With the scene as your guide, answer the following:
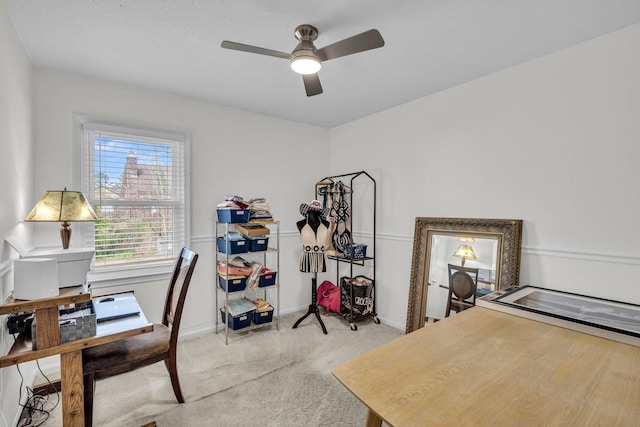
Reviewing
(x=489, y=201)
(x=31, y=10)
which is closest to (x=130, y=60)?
(x=31, y=10)

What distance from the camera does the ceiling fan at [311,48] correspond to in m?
1.59

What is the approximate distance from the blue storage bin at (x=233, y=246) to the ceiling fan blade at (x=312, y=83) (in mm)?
1585

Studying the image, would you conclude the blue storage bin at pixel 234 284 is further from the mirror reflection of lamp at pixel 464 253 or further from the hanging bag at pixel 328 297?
the mirror reflection of lamp at pixel 464 253

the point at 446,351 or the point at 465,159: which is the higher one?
the point at 465,159

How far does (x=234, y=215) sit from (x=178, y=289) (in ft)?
3.21

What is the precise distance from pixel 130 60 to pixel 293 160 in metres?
1.97

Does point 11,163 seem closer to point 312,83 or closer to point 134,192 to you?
point 134,192

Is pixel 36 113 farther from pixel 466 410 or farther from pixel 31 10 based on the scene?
pixel 466 410

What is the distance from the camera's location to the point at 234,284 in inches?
116

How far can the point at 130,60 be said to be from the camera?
7.43 ft

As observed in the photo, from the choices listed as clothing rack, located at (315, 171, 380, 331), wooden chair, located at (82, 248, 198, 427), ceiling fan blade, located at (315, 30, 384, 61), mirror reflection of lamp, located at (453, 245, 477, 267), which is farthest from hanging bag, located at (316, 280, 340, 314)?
ceiling fan blade, located at (315, 30, 384, 61)

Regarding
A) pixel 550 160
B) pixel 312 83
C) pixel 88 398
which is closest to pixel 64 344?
pixel 88 398

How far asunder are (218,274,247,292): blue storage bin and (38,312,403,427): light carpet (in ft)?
1.71

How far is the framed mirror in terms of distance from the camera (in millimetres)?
2350
